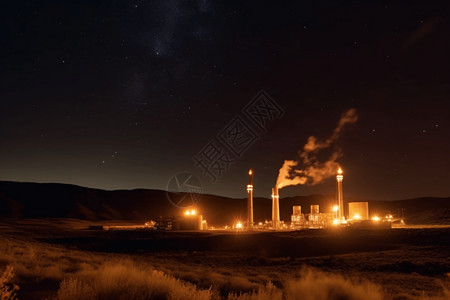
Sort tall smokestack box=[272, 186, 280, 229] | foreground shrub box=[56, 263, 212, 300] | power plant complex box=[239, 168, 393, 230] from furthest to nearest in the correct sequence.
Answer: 1. tall smokestack box=[272, 186, 280, 229]
2. power plant complex box=[239, 168, 393, 230]
3. foreground shrub box=[56, 263, 212, 300]

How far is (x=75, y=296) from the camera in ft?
25.6

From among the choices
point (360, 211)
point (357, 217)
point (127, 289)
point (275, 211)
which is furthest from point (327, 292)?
point (275, 211)

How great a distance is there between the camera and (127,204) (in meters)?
127

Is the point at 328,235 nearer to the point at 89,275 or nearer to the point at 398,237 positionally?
the point at 398,237

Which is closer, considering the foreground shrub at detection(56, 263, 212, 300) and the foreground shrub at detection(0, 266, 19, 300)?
the foreground shrub at detection(0, 266, 19, 300)

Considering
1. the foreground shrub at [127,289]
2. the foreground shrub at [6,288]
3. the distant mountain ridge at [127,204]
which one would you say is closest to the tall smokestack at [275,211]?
the distant mountain ridge at [127,204]

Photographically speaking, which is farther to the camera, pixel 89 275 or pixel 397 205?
pixel 397 205

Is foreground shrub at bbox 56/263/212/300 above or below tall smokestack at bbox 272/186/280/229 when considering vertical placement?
below

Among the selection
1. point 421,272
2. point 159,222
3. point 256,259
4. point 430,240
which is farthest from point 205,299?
point 159,222

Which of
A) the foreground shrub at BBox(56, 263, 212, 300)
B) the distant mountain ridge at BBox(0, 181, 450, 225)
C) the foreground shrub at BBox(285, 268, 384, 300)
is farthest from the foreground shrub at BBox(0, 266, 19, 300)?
the distant mountain ridge at BBox(0, 181, 450, 225)

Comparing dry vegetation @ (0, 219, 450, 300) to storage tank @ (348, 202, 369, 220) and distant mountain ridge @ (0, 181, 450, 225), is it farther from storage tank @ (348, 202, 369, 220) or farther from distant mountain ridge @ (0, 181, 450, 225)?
distant mountain ridge @ (0, 181, 450, 225)

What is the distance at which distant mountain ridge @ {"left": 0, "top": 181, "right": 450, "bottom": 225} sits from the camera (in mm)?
101500

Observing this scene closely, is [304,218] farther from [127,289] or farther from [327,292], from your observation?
[127,289]

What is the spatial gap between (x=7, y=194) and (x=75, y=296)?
112 metres
